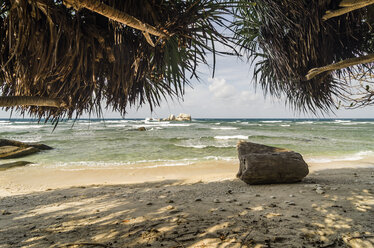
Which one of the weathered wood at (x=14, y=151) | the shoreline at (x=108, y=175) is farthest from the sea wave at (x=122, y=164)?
the weathered wood at (x=14, y=151)

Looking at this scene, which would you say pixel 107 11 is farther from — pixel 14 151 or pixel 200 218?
pixel 14 151

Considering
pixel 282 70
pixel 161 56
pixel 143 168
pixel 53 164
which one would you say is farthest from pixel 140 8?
pixel 53 164

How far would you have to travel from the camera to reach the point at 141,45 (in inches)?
68.3

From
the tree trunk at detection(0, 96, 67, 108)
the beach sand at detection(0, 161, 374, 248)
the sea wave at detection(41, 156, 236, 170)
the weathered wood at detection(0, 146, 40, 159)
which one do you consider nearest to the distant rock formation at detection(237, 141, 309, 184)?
the beach sand at detection(0, 161, 374, 248)

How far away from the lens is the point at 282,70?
264cm

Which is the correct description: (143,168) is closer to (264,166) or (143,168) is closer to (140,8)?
(264,166)

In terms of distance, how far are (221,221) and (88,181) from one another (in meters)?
4.88

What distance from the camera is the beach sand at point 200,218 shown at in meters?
2.01

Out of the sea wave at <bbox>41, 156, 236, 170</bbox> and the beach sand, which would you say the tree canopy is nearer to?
the beach sand

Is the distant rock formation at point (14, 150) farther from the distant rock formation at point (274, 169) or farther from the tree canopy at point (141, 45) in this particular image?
the distant rock formation at point (274, 169)

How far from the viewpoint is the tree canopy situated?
135 cm

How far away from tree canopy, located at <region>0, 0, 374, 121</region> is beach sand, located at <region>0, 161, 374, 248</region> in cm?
133

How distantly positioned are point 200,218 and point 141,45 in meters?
2.07

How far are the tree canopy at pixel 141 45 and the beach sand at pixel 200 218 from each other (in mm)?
1333
